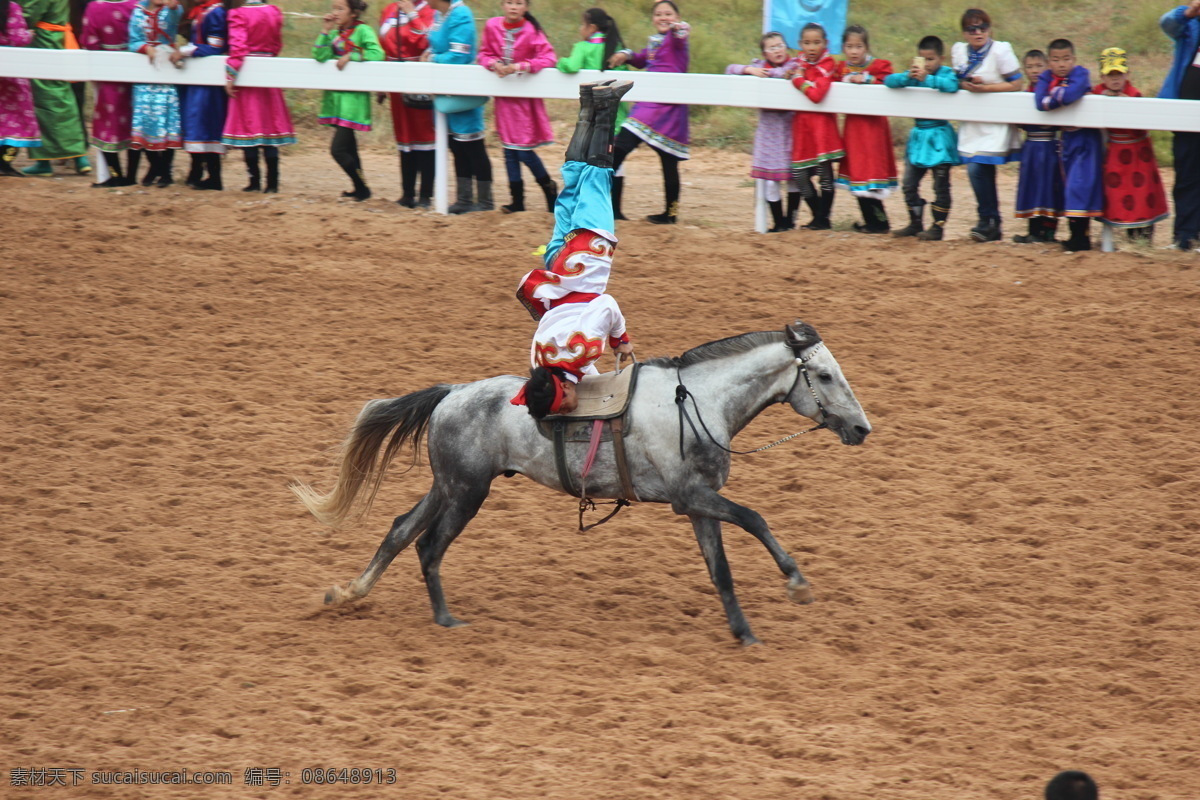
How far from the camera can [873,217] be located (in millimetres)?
10859

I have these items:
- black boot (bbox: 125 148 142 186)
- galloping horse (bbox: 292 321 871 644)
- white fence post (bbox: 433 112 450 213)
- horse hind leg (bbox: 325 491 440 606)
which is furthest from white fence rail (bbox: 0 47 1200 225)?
horse hind leg (bbox: 325 491 440 606)

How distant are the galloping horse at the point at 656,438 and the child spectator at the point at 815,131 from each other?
220 inches

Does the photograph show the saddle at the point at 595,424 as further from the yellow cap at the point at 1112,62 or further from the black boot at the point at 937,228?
the yellow cap at the point at 1112,62

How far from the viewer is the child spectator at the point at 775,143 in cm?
1093

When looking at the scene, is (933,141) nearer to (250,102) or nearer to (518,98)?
(518,98)

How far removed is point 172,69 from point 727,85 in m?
5.37

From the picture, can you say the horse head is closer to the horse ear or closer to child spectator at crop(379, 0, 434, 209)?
the horse ear

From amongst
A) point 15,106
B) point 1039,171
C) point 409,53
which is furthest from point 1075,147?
point 15,106

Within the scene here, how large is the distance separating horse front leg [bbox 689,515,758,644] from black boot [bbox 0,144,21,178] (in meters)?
9.97

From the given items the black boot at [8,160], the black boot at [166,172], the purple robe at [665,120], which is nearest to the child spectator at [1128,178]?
the purple robe at [665,120]

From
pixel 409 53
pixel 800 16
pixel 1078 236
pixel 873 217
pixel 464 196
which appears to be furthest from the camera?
pixel 409 53

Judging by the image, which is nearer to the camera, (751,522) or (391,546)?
(751,522)

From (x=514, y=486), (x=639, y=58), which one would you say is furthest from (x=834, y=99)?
(x=514, y=486)

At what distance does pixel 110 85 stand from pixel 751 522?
31.8 feet
